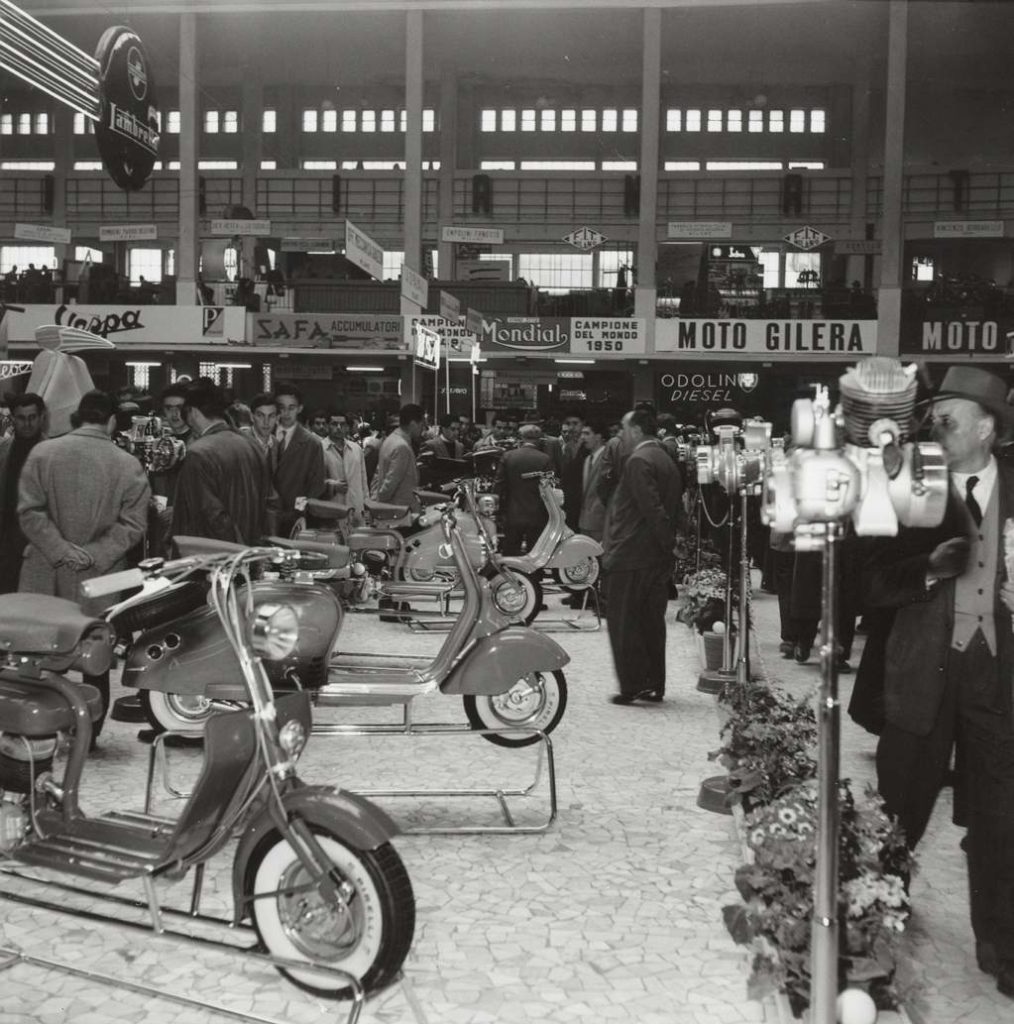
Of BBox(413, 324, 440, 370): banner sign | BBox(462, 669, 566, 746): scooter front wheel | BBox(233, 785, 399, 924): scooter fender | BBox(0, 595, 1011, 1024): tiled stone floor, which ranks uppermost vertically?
Result: BBox(413, 324, 440, 370): banner sign

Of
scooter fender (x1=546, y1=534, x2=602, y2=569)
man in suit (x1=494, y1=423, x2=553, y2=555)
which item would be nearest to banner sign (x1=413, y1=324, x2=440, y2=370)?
man in suit (x1=494, y1=423, x2=553, y2=555)

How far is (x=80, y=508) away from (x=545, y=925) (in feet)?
10.4

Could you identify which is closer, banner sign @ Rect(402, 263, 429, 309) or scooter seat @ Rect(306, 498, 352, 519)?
scooter seat @ Rect(306, 498, 352, 519)

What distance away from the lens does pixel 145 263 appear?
1310 inches

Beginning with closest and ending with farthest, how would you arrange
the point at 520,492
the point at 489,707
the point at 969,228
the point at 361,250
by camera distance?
the point at 489,707 → the point at 361,250 → the point at 520,492 → the point at 969,228

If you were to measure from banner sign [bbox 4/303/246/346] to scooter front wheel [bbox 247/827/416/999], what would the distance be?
74.0 ft

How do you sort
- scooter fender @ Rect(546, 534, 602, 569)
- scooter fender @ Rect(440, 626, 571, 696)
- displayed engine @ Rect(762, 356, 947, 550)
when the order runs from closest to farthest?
displayed engine @ Rect(762, 356, 947, 550) → scooter fender @ Rect(440, 626, 571, 696) → scooter fender @ Rect(546, 534, 602, 569)

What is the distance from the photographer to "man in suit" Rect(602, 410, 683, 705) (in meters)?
7.21

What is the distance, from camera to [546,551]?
10703mm

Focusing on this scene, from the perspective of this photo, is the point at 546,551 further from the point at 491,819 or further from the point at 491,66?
the point at 491,66

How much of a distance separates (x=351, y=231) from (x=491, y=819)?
21.8 ft

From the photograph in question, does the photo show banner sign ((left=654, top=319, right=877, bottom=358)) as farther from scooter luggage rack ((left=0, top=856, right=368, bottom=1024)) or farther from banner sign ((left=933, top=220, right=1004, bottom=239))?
scooter luggage rack ((left=0, top=856, right=368, bottom=1024))

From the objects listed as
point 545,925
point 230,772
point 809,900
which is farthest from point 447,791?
point 809,900

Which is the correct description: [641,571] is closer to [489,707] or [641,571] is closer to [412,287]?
[489,707]
